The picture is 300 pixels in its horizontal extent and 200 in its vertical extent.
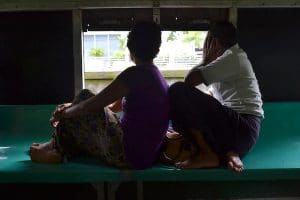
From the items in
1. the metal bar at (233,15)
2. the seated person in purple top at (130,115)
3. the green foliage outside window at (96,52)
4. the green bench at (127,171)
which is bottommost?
the green bench at (127,171)

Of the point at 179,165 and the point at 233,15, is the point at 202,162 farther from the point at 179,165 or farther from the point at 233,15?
the point at 233,15

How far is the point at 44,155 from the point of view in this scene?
6.88ft

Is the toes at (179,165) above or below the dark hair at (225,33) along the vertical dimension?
below

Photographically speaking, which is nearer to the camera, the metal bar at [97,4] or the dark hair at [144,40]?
the dark hair at [144,40]

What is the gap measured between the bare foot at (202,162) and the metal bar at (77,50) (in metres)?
1.11

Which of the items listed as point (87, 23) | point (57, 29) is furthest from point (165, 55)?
point (57, 29)

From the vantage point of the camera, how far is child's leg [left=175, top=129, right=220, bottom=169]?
2.01 metres

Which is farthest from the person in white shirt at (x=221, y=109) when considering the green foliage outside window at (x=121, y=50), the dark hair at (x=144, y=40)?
the green foliage outside window at (x=121, y=50)

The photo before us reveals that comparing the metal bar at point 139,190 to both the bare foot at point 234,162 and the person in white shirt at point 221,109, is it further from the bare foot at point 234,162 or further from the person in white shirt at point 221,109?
the bare foot at point 234,162

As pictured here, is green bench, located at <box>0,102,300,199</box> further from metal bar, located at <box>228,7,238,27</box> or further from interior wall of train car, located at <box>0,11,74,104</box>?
metal bar, located at <box>228,7,238,27</box>

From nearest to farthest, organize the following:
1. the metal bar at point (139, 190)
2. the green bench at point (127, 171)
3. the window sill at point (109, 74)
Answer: the green bench at point (127, 171) → the metal bar at point (139, 190) → the window sill at point (109, 74)

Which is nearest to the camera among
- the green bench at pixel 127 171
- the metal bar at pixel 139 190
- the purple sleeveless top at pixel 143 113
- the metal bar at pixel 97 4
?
the purple sleeveless top at pixel 143 113

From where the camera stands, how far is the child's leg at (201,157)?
2008mm

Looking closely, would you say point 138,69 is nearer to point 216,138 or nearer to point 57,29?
point 216,138
